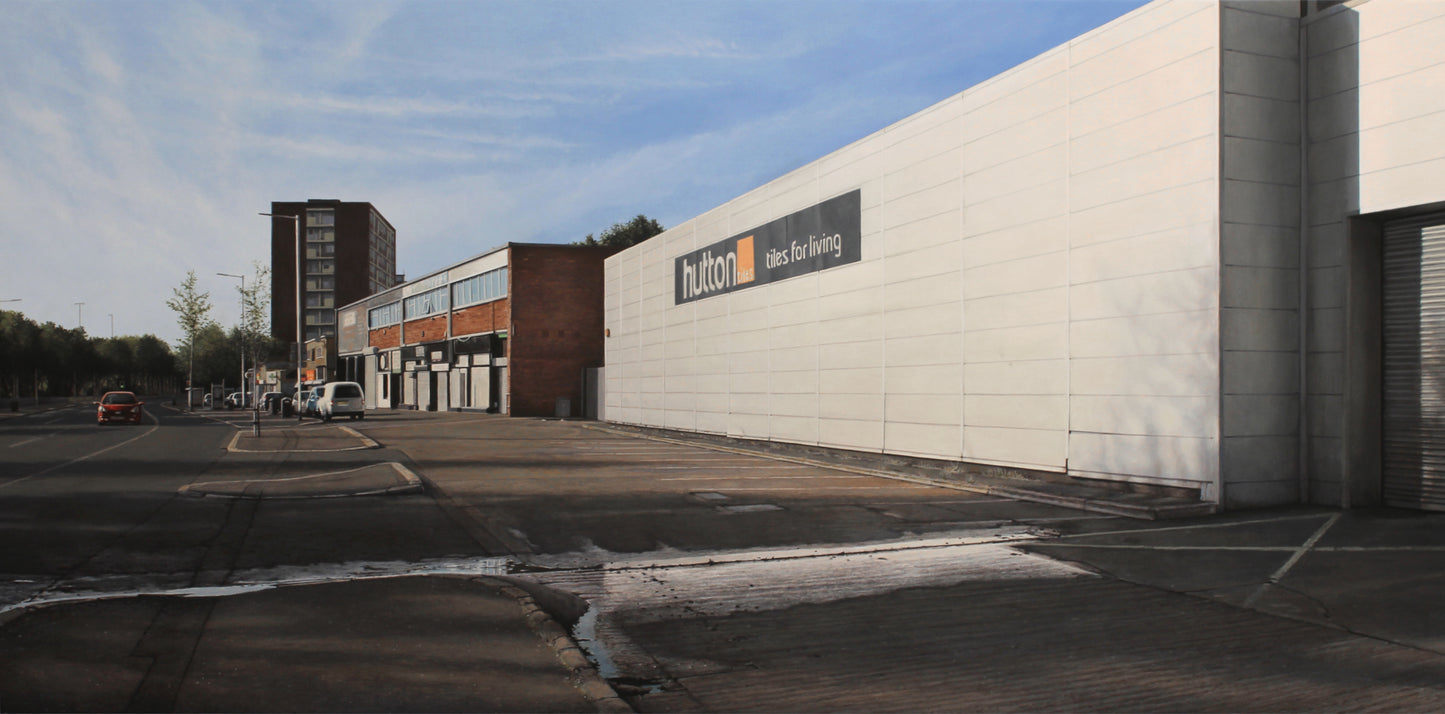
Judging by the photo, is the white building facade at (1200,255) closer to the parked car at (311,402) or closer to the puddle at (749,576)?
the puddle at (749,576)

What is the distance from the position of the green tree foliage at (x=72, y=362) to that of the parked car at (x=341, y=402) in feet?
154

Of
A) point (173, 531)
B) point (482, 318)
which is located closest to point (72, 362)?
point (482, 318)

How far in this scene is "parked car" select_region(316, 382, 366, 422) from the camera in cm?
4247

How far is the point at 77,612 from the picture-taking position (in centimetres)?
603

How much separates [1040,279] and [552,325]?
33.9m

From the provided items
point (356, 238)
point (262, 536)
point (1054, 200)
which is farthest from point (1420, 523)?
point (356, 238)

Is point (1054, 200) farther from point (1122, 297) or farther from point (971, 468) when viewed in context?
point (971, 468)

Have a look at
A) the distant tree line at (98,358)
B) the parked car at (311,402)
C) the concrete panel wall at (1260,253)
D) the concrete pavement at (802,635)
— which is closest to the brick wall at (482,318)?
the parked car at (311,402)

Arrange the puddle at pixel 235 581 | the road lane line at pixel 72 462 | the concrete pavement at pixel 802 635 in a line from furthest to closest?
the road lane line at pixel 72 462
the puddle at pixel 235 581
the concrete pavement at pixel 802 635

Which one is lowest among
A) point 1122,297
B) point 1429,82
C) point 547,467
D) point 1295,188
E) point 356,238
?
point 547,467

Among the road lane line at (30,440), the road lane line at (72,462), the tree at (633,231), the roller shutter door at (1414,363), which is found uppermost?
the tree at (633,231)

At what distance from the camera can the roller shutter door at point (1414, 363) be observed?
10.8m

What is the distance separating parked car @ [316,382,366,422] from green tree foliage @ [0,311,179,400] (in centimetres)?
4705

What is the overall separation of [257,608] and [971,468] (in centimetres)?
1225
